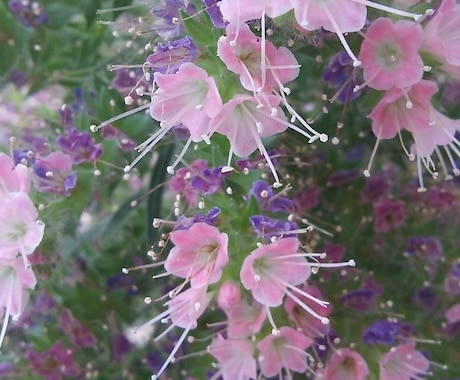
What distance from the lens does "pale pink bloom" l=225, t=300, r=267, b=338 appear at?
3.37 feet

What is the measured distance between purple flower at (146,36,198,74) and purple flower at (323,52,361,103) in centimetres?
22

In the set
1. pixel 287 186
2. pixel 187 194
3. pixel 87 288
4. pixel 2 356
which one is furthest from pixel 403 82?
pixel 2 356

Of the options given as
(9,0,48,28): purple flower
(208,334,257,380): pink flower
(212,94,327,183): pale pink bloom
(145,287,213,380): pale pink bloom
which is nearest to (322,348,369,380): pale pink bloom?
(208,334,257,380): pink flower

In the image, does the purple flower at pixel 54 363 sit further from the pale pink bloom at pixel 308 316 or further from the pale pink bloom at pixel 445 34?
the pale pink bloom at pixel 445 34

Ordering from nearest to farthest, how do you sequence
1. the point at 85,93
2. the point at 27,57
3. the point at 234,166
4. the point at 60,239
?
the point at 234,166 → the point at 60,239 → the point at 85,93 → the point at 27,57

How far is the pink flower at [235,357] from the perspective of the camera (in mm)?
1053

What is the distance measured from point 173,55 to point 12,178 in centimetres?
28

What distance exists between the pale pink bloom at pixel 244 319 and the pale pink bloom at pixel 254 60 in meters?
0.29

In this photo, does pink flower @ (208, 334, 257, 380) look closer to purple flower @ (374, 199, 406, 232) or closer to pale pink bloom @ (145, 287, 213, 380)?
pale pink bloom @ (145, 287, 213, 380)

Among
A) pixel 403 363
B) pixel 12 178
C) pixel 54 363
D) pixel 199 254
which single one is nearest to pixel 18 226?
pixel 12 178

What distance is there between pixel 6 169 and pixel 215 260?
0.31 m

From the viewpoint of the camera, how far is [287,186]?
39.7 inches

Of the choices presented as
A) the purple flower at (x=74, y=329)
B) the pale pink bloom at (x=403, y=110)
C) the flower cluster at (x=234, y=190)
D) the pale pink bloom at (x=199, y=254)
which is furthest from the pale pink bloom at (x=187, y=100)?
the purple flower at (x=74, y=329)

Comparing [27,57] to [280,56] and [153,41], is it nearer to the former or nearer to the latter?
[153,41]
